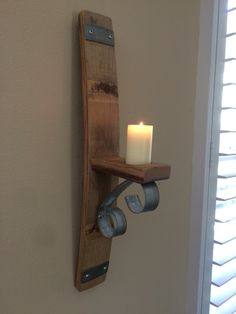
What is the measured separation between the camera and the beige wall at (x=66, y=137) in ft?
1.48

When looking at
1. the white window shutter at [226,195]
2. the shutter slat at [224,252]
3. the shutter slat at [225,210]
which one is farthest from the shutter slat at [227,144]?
the shutter slat at [224,252]

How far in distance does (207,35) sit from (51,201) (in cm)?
54

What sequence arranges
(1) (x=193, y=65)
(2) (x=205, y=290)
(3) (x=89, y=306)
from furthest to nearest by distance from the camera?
(2) (x=205, y=290)
(1) (x=193, y=65)
(3) (x=89, y=306)

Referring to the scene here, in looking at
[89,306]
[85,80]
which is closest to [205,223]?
[89,306]

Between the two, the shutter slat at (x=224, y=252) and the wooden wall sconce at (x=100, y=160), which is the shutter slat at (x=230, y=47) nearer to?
the wooden wall sconce at (x=100, y=160)

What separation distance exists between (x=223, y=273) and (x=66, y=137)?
63 centimetres

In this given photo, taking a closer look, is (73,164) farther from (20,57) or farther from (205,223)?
(205,223)

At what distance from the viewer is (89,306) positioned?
0.57 m

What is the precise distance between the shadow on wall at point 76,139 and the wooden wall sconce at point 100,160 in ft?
0.06

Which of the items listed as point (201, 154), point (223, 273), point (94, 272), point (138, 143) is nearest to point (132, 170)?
point (138, 143)

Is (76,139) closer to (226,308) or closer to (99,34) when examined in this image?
(99,34)

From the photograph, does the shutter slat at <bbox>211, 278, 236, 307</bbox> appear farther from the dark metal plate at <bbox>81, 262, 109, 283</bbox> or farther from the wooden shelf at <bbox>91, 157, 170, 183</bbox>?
the wooden shelf at <bbox>91, 157, 170, 183</bbox>

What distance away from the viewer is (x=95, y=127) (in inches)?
19.7

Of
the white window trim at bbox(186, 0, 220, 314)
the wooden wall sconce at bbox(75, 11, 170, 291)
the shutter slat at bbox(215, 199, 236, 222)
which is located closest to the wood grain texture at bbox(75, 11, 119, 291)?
the wooden wall sconce at bbox(75, 11, 170, 291)
